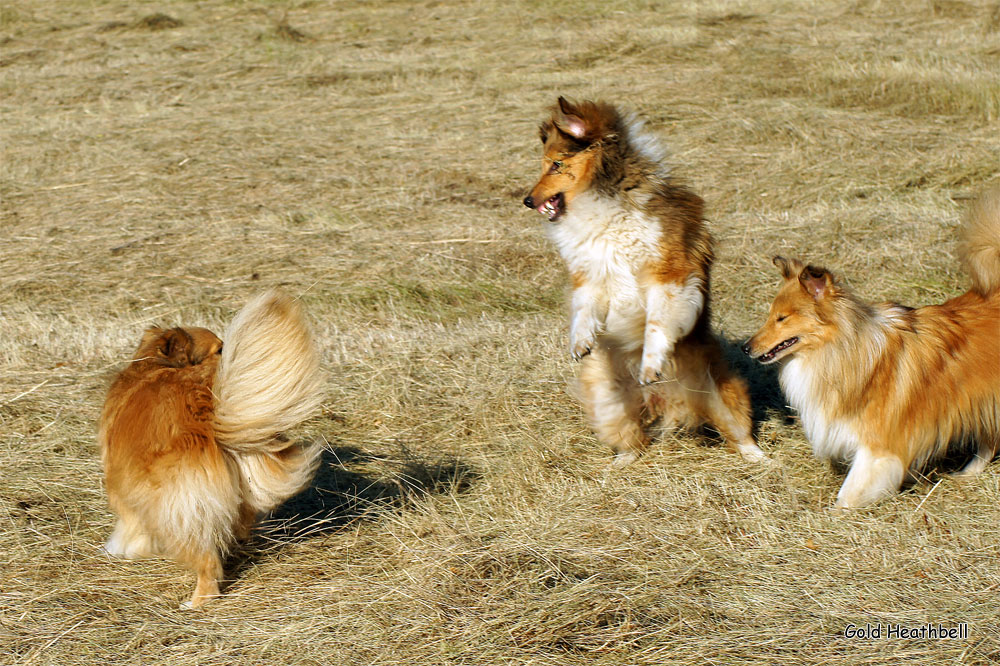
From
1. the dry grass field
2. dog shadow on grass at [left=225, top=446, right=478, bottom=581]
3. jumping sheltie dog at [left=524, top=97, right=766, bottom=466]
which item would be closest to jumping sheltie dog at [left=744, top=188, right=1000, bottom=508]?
the dry grass field

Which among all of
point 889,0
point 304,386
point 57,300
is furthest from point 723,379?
point 889,0

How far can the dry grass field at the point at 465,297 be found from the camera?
387 centimetres

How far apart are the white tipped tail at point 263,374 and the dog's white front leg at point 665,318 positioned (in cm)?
183

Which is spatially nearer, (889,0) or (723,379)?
(723,379)

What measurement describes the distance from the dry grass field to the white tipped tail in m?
0.73

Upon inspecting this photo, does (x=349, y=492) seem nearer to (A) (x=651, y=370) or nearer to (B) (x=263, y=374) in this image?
(B) (x=263, y=374)

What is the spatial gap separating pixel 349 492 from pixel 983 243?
330cm

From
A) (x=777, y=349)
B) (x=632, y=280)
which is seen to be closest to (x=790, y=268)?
(x=777, y=349)

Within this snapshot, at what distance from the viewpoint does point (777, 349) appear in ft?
15.8

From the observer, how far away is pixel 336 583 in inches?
164

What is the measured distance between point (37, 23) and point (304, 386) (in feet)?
53.5

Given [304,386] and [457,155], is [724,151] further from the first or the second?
[304,386]

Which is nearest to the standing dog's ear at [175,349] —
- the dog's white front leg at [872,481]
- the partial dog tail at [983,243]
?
the dog's white front leg at [872,481]

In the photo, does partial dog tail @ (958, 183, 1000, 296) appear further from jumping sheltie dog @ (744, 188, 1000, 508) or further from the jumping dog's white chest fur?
the jumping dog's white chest fur
